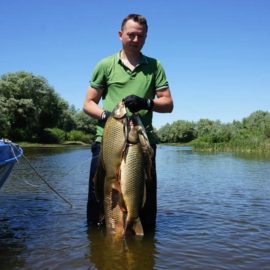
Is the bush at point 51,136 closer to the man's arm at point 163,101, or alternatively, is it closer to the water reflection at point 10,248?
the water reflection at point 10,248

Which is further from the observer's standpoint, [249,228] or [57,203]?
[57,203]

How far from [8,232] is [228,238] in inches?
126

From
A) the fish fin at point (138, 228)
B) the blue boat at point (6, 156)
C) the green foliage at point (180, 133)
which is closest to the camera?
the fish fin at point (138, 228)

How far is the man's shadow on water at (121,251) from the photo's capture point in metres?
5.27

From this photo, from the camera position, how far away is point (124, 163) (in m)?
5.45

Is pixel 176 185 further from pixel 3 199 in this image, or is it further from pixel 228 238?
pixel 228 238

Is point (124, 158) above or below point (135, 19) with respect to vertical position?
below

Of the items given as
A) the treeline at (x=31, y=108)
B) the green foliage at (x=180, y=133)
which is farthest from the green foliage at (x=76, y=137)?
the green foliage at (x=180, y=133)

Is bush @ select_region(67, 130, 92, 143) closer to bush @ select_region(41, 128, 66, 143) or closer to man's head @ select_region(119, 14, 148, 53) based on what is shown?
bush @ select_region(41, 128, 66, 143)

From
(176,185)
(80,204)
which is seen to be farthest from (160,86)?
(176,185)

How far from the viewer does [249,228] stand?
7574mm

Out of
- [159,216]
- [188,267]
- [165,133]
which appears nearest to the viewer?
[188,267]

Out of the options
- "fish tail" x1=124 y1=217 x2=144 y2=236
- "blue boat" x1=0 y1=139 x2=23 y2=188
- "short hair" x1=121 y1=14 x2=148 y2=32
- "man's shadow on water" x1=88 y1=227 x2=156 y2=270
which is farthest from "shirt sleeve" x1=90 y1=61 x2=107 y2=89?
"blue boat" x1=0 y1=139 x2=23 y2=188

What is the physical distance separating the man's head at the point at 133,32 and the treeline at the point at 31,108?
57.4 meters
